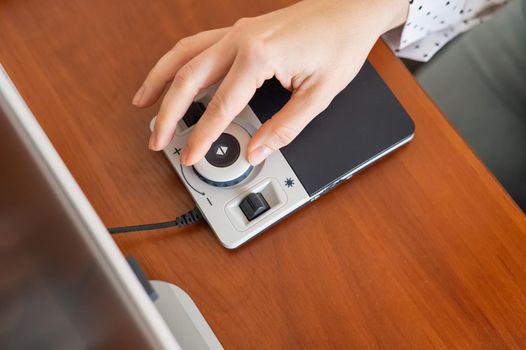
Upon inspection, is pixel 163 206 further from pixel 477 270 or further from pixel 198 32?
pixel 477 270

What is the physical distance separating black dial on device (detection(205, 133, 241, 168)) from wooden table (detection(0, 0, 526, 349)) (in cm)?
5

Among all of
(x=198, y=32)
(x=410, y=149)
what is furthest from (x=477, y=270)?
(x=198, y=32)

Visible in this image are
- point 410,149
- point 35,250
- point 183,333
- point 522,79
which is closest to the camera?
point 35,250

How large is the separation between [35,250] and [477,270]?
1.43 feet

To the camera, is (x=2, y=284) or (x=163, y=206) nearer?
(x=2, y=284)

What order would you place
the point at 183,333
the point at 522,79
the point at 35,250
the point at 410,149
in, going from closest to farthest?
the point at 35,250 → the point at 183,333 → the point at 410,149 → the point at 522,79

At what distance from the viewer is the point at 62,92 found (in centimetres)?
66

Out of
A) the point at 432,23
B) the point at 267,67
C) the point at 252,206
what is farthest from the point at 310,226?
the point at 432,23

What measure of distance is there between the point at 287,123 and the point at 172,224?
16 centimetres

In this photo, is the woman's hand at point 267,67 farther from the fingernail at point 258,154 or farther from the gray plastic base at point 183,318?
the gray plastic base at point 183,318

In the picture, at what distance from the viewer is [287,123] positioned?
59 cm

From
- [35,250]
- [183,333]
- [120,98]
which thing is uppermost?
[120,98]

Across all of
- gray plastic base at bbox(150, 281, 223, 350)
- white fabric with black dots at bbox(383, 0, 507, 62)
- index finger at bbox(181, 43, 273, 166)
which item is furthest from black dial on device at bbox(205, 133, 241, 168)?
white fabric with black dots at bbox(383, 0, 507, 62)

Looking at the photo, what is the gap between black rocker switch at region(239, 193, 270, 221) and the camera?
0.58 meters
